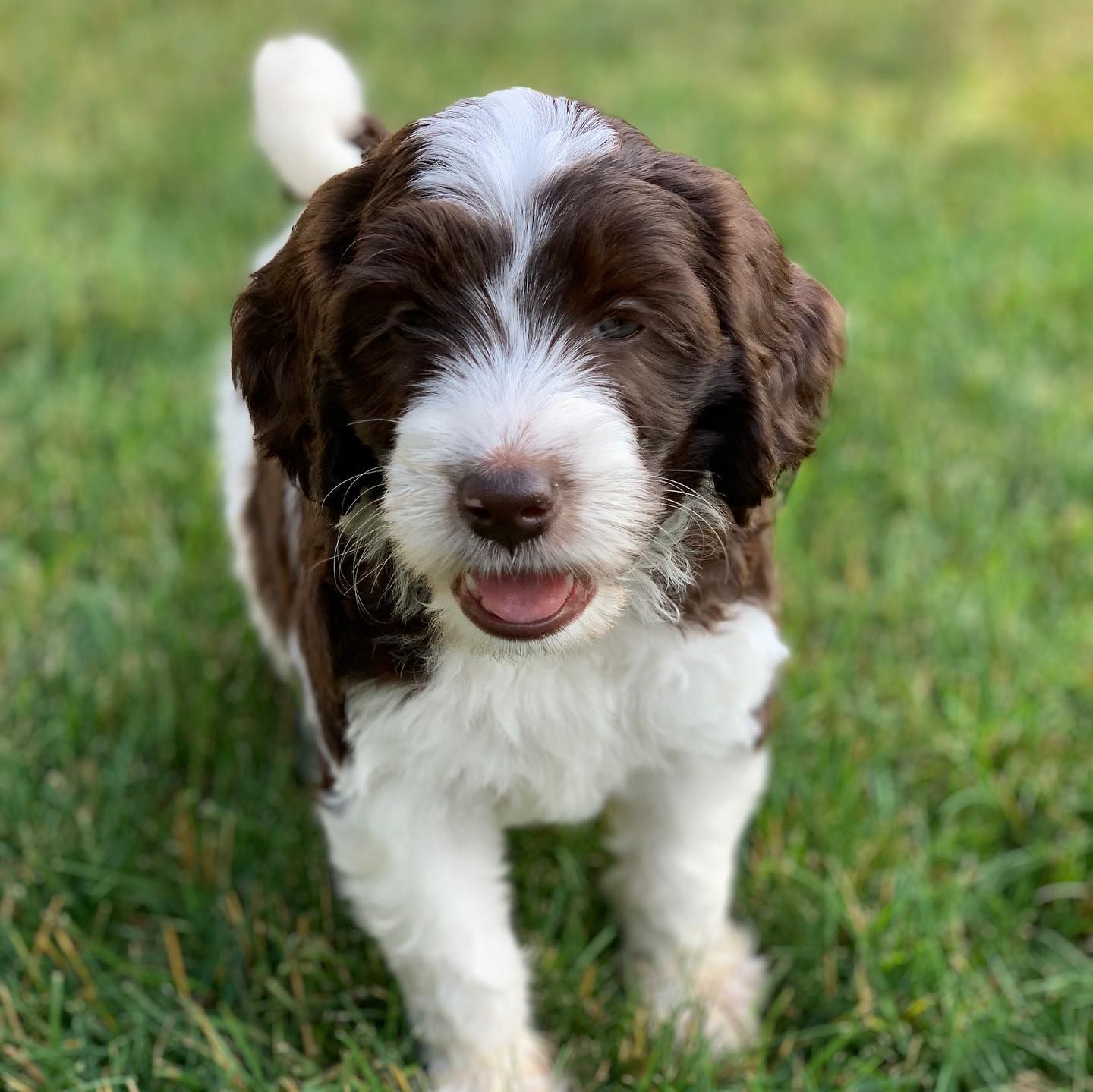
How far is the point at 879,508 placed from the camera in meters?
4.93

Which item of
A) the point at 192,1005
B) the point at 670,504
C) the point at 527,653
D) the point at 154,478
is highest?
the point at 670,504

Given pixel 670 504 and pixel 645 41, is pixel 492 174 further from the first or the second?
pixel 645 41

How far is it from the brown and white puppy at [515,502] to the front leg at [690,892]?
13 millimetres

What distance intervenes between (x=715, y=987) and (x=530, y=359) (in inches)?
72.8

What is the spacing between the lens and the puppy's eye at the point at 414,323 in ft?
7.27

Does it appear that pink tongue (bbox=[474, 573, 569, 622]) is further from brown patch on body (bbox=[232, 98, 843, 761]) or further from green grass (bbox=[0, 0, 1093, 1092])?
green grass (bbox=[0, 0, 1093, 1092])

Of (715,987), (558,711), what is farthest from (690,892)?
(558,711)

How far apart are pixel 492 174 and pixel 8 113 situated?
7717mm

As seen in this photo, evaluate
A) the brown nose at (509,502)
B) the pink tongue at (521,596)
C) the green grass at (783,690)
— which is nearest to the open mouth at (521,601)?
the pink tongue at (521,596)

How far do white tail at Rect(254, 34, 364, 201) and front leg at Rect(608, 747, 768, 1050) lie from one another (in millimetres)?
1760

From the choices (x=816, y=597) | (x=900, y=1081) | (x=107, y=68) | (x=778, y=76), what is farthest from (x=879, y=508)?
(x=107, y=68)

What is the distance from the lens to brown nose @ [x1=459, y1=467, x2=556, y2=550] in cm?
207

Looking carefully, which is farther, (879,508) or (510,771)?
(879,508)

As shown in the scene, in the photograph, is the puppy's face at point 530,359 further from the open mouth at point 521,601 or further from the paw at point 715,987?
the paw at point 715,987
